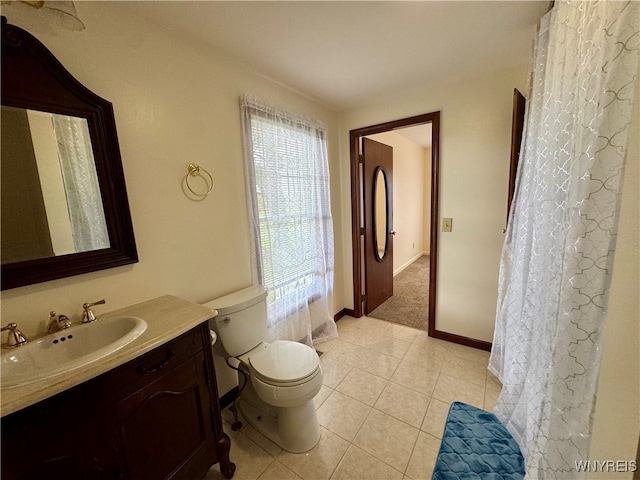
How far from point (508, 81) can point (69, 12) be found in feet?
8.07

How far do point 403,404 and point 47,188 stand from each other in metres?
2.18

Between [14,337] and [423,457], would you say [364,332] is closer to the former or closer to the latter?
[423,457]

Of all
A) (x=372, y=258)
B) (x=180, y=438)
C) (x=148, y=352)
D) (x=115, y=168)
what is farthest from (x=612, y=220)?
(x=372, y=258)

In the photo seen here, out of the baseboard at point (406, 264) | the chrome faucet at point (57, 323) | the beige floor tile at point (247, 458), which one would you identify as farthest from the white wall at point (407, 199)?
the chrome faucet at point (57, 323)

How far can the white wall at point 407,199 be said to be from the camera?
4233mm

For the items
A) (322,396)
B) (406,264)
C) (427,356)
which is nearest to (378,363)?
(427,356)

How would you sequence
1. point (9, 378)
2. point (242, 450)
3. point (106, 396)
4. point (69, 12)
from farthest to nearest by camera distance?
point (242, 450) < point (69, 12) < point (106, 396) < point (9, 378)

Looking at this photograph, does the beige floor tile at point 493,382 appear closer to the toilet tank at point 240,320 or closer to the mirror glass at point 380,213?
the mirror glass at point 380,213

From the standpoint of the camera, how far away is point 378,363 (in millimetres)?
2123

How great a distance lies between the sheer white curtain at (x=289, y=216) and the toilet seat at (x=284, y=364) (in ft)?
1.25

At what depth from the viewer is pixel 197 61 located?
1466 mm

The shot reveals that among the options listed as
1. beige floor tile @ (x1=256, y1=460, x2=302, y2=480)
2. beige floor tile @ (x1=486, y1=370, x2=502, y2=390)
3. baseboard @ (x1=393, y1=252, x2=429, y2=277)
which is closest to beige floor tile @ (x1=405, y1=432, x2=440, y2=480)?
beige floor tile @ (x1=256, y1=460, x2=302, y2=480)

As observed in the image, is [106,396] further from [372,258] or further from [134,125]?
[372,258]

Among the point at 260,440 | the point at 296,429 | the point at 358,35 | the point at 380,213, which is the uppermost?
the point at 358,35
